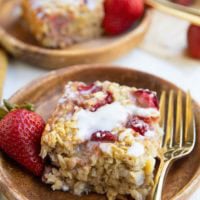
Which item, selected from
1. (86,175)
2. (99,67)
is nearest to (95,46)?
(99,67)

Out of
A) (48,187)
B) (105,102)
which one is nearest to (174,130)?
(105,102)

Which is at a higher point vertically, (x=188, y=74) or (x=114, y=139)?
(x=114, y=139)

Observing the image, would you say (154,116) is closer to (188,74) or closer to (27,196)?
(27,196)

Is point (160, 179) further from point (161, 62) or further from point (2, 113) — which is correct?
point (161, 62)

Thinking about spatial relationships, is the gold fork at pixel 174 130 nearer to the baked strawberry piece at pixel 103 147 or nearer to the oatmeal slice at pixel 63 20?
the baked strawberry piece at pixel 103 147

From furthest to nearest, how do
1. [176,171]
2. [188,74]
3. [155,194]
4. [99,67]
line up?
1. [188,74]
2. [99,67]
3. [176,171]
4. [155,194]

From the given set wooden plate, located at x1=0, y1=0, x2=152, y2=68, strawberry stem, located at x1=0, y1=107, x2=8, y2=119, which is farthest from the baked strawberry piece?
wooden plate, located at x1=0, y1=0, x2=152, y2=68

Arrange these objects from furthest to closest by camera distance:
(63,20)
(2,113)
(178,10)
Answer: (178,10)
(63,20)
(2,113)
